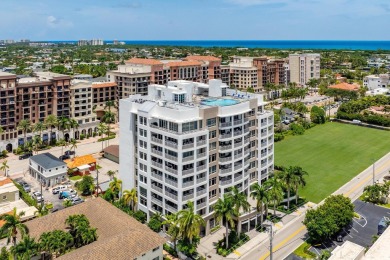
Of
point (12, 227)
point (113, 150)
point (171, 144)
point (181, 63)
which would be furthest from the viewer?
point (181, 63)

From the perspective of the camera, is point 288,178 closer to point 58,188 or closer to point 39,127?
point 58,188

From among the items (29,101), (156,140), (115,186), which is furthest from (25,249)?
(29,101)

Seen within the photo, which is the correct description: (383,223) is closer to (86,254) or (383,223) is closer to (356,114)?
(86,254)

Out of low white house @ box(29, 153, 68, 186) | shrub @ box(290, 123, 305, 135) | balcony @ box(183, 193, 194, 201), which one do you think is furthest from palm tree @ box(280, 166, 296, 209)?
shrub @ box(290, 123, 305, 135)

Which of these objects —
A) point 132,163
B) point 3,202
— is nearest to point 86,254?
point 132,163

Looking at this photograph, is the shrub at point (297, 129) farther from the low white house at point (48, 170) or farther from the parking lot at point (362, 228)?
the low white house at point (48, 170)

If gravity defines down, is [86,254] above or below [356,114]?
below
